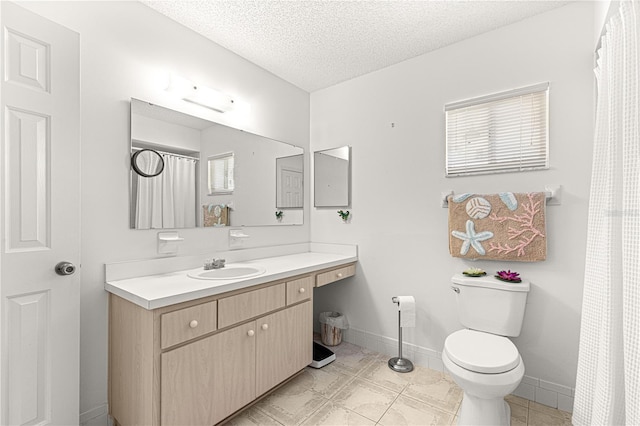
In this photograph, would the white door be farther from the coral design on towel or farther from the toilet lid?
the coral design on towel

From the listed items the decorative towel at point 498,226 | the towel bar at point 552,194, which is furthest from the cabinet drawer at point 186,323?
the towel bar at point 552,194

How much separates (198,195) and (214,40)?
115 centimetres

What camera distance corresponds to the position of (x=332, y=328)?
260cm

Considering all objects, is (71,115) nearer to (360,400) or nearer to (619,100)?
(360,400)

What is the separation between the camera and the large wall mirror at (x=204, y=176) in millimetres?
1745

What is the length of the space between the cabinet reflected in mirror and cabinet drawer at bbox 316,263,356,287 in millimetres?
577

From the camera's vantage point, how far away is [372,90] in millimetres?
2539

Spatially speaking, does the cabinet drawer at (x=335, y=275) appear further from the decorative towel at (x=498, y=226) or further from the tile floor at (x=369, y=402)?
the decorative towel at (x=498, y=226)

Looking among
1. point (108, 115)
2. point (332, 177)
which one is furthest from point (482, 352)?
point (108, 115)

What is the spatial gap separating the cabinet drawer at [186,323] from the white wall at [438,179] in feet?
4.84

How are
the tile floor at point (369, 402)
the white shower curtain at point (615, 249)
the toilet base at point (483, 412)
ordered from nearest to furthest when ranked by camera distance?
1. the white shower curtain at point (615, 249)
2. the toilet base at point (483, 412)
3. the tile floor at point (369, 402)

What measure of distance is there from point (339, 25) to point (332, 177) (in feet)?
4.04

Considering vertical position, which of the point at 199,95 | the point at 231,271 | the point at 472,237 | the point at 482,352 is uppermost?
the point at 199,95

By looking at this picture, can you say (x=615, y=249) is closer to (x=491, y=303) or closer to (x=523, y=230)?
(x=523, y=230)
